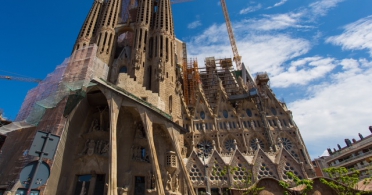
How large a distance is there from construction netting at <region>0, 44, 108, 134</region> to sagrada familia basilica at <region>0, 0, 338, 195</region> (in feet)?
0.32

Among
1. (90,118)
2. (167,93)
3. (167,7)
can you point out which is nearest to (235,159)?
(167,93)

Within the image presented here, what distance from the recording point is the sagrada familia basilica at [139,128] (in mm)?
15500

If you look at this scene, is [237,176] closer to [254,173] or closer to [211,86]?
[254,173]

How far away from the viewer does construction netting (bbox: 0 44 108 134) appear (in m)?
16.2

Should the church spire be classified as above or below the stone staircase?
above

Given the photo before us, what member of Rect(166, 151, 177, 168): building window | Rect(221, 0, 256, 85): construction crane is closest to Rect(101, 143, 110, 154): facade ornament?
Rect(166, 151, 177, 168): building window

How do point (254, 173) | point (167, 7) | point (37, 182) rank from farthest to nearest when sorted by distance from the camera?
1. point (167, 7)
2. point (254, 173)
3. point (37, 182)

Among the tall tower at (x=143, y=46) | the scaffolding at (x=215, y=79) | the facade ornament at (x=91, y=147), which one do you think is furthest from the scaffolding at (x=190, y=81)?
the facade ornament at (x=91, y=147)

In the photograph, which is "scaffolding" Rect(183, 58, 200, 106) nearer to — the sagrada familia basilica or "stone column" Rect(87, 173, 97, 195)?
the sagrada familia basilica

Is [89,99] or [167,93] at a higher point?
[167,93]

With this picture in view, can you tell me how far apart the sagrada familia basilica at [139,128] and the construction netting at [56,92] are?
10 cm

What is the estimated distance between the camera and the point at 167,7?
105 ft

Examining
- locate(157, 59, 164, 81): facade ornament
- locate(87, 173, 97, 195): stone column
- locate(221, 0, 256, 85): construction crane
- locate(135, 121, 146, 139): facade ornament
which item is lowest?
locate(87, 173, 97, 195): stone column

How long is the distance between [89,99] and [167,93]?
8.01 meters
